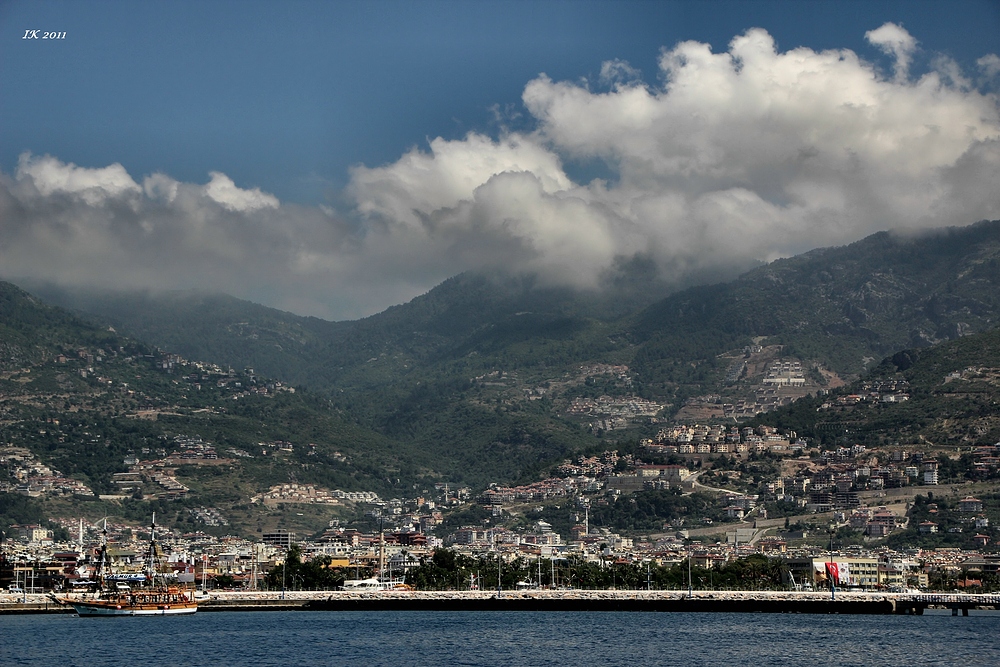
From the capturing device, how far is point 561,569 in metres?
171

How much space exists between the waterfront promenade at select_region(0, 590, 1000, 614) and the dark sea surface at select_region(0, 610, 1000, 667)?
16.1ft

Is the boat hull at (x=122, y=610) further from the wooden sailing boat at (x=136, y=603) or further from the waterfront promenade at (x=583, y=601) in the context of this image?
the waterfront promenade at (x=583, y=601)

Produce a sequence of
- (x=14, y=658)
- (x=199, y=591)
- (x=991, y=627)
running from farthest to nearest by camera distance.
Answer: (x=199, y=591)
(x=991, y=627)
(x=14, y=658)

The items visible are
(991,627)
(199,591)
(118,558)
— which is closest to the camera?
(991,627)

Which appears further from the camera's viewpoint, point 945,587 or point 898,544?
point 898,544

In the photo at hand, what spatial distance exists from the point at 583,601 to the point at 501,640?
37557 mm

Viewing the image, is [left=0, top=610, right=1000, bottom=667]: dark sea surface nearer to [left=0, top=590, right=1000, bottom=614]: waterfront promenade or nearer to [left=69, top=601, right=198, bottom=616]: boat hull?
[left=69, top=601, right=198, bottom=616]: boat hull

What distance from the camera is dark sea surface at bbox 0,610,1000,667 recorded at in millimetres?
86500

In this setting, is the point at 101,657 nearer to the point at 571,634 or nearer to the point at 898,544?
the point at 571,634

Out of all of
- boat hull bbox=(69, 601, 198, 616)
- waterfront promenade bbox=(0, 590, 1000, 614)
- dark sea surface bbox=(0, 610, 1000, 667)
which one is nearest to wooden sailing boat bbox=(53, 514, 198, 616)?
boat hull bbox=(69, 601, 198, 616)

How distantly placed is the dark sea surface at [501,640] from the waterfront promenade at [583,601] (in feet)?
16.1

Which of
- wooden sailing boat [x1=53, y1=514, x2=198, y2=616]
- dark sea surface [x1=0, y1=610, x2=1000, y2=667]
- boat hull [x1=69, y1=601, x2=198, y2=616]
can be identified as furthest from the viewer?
wooden sailing boat [x1=53, y1=514, x2=198, y2=616]

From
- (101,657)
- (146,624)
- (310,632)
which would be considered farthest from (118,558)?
(101,657)

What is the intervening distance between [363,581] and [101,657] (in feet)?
273
